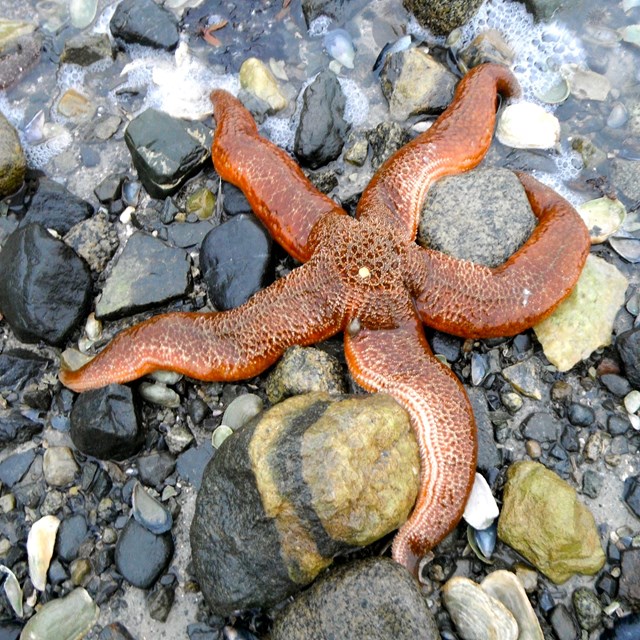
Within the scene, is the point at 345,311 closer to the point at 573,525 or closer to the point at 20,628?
the point at 573,525

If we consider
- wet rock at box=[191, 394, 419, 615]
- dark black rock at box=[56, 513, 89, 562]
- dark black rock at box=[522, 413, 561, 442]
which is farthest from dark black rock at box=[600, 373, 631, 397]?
dark black rock at box=[56, 513, 89, 562]

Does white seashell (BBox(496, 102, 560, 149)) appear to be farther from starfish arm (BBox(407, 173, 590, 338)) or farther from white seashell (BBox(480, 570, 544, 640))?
white seashell (BBox(480, 570, 544, 640))

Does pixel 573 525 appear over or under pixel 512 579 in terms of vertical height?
over

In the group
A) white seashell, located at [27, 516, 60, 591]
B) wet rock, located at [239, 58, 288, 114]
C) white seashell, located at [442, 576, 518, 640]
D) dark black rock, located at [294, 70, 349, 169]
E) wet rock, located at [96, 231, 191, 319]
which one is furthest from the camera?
wet rock, located at [239, 58, 288, 114]

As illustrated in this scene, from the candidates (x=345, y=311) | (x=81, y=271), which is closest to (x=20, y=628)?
(x=81, y=271)

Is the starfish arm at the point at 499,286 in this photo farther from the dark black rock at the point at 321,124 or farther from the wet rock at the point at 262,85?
the wet rock at the point at 262,85
